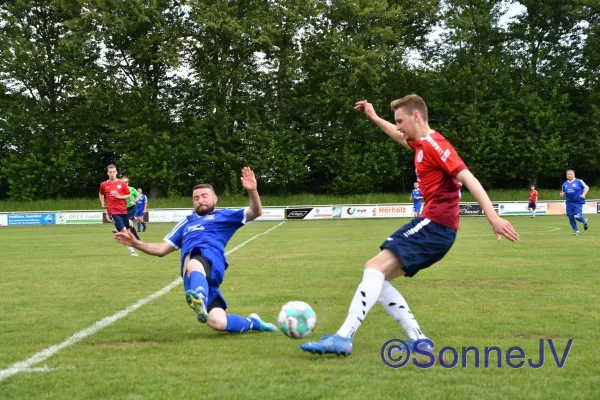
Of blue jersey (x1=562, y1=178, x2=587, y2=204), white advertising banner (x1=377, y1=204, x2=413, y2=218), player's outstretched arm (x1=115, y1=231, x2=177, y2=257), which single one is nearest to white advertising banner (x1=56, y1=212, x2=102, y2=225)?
white advertising banner (x1=377, y1=204, x2=413, y2=218)

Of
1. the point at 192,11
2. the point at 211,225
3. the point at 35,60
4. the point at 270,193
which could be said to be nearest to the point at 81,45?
the point at 35,60

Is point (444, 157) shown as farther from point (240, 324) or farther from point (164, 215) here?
point (164, 215)

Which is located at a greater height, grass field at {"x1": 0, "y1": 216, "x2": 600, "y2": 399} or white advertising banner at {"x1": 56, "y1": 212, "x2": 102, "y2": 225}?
grass field at {"x1": 0, "y1": 216, "x2": 600, "y2": 399}

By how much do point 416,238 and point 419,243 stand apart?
0.04m

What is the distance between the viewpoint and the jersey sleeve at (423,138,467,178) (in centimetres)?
537

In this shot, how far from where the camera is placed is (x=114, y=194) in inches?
696

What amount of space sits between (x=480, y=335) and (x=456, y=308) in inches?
67.3

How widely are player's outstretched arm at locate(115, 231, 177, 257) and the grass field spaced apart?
73 cm

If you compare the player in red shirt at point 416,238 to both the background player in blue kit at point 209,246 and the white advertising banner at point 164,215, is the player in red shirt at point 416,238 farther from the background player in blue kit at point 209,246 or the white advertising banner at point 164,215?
the white advertising banner at point 164,215

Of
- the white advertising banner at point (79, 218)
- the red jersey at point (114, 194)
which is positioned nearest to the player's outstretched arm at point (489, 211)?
the red jersey at point (114, 194)

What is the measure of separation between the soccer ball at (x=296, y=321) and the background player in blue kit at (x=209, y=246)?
2.23 ft

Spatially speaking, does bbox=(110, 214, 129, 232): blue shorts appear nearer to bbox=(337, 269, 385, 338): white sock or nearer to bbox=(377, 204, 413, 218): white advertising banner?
bbox=(337, 269, 385, 338): white sock

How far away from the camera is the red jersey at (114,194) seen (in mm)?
17734

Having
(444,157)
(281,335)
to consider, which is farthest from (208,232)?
(444,157)
